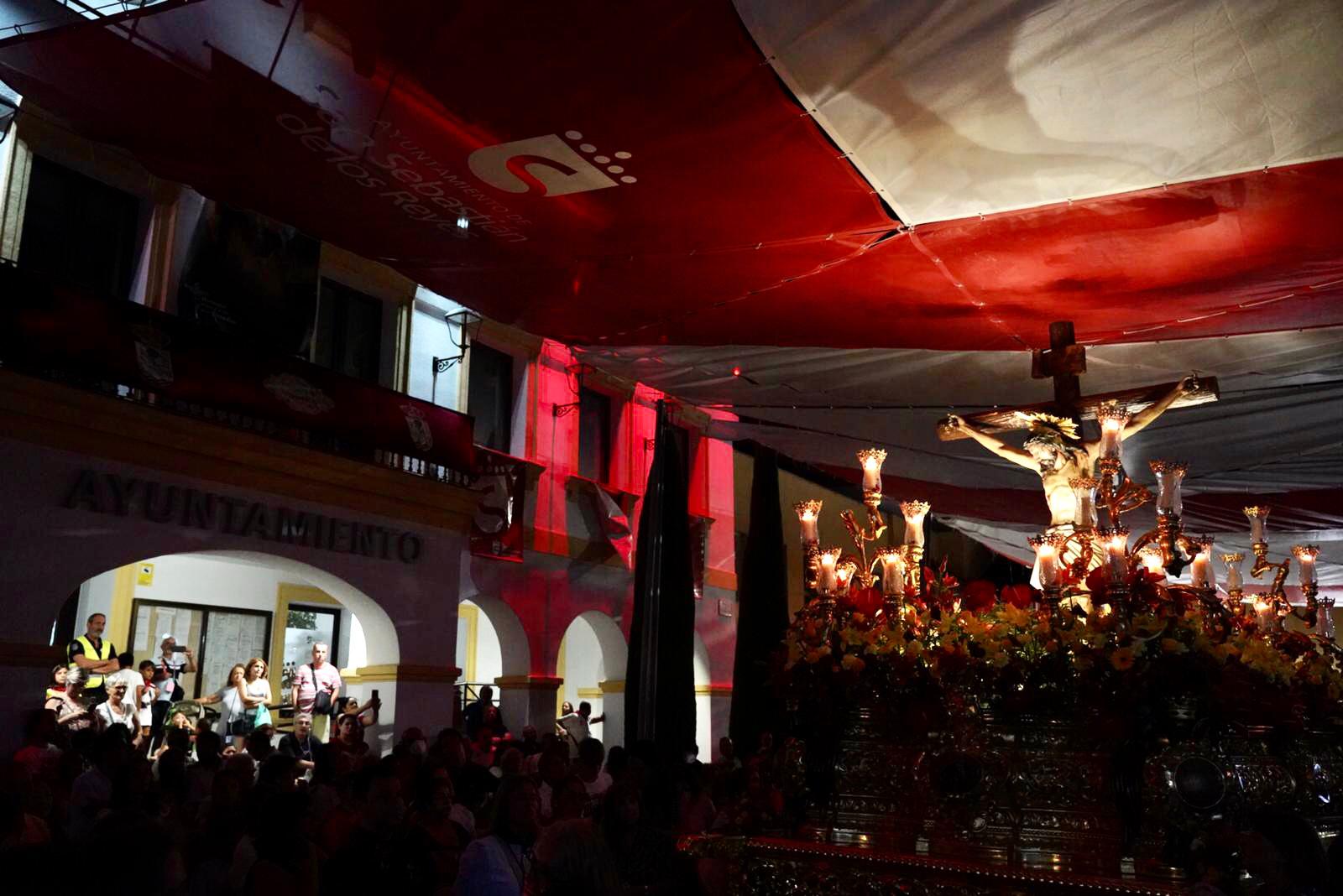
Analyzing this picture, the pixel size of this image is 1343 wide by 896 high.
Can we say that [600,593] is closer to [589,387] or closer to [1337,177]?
[589,387]

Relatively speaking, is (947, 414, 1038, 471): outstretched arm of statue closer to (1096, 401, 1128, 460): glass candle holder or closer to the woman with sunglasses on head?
(1096, 401, 1128, 460): glass candle holder

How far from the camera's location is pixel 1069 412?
611 centimetres

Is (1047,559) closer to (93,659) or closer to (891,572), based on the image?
(891,572)

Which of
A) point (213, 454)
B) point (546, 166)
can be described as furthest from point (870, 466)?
point (213, 454)

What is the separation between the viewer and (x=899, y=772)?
200 inches

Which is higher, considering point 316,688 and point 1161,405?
point 1161,405

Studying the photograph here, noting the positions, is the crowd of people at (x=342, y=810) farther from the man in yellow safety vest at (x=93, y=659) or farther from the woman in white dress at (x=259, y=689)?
the woman in white dress at (x=259, y=689)

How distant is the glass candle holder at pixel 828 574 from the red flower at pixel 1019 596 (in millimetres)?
835

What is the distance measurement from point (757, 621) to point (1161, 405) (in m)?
5.77

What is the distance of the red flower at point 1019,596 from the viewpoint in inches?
210

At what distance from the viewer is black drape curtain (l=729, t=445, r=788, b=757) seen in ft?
36.6

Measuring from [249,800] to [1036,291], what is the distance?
15.0 ft

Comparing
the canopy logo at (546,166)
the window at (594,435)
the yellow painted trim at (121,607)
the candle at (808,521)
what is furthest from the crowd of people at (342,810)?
the window at (594,435)

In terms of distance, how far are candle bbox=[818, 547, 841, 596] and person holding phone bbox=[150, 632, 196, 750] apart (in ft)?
24.8
